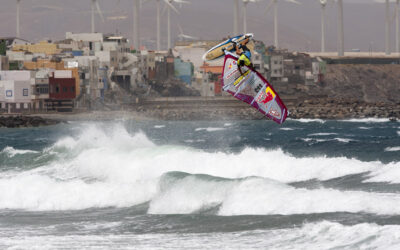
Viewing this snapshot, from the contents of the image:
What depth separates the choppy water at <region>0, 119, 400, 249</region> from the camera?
23.1 metres

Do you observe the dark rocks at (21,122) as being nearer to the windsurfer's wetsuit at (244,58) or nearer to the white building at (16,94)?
the white building at (16,94)

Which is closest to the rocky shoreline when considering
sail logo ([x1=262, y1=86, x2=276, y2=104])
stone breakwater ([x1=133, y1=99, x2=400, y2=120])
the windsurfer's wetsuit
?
stone breakwater ([x1=133, y1=99, x2=400, y2=120])

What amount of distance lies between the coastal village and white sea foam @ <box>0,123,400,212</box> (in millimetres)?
85903

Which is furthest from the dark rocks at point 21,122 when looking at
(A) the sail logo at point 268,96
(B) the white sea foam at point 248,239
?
(B) the white sea foam at point 248,239

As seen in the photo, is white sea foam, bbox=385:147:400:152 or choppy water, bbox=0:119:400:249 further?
white sea foam, bbox=385:147:400:152

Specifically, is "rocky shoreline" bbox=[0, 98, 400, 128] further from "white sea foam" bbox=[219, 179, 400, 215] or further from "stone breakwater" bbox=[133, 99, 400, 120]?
"white sea foam" bbox=[219, 179, 400, 215]

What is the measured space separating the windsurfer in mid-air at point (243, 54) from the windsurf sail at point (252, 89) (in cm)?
52

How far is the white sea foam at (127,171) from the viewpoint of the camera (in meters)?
32.9

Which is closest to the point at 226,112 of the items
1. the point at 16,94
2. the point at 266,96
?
the point at 16,94

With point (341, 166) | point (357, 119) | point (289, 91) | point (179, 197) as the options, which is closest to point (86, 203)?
point (179, 197)

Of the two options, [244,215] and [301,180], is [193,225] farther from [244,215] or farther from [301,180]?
[301,180]

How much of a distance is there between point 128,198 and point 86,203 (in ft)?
5.51

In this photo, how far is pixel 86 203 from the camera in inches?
1284

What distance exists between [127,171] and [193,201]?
36.4 ft
